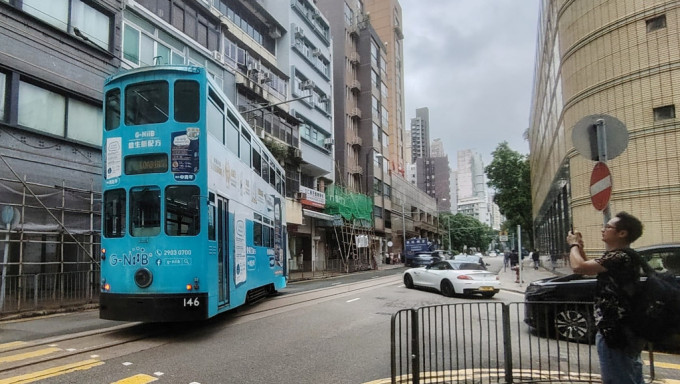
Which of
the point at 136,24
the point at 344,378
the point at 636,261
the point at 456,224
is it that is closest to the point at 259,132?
the point at 136,24

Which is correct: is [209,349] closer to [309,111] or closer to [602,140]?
[602,140]

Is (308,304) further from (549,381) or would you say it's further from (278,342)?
(549,381)

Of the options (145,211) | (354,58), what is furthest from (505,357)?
(354,58)

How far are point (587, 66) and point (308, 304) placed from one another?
13.8 metres

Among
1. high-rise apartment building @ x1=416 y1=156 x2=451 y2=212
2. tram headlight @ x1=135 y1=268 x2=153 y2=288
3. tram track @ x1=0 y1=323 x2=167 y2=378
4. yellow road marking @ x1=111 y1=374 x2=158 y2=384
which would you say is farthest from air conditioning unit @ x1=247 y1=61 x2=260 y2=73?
high-rise apartment building @ x1=416 y1=156 x2=451 y2=212

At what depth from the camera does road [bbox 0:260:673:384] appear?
5.98 meters

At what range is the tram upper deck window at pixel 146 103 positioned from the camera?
866 centimetres

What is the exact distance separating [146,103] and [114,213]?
7.16ft

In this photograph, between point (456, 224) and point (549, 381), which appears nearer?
point (549, 381)

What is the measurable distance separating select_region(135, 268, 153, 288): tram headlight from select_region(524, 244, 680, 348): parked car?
250 inches

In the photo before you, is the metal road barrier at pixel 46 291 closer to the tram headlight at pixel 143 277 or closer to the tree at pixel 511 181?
the tram headlight at pixel 143 277

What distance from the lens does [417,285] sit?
18.6m

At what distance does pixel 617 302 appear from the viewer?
126 inches

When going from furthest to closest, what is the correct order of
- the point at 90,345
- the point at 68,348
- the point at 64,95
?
the point at 64,95
the point at 90,345
the point at 68,348
